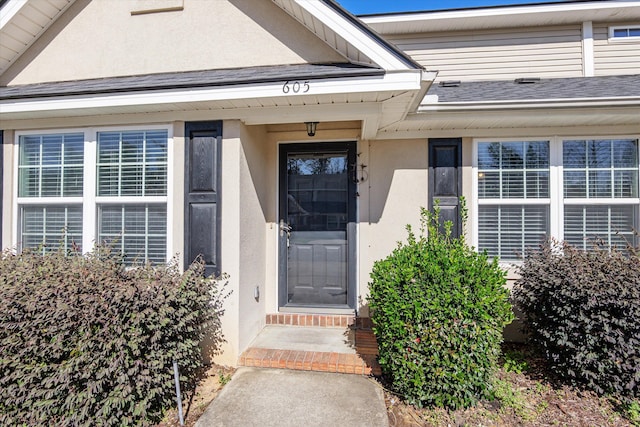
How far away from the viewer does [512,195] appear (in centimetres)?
409

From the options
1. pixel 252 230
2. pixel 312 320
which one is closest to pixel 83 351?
pixel 252 230

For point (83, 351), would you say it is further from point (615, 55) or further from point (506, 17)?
point (615, 55)

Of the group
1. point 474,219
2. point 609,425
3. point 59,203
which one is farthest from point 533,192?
point 59,203

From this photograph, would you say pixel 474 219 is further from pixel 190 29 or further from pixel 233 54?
pixel 190 29

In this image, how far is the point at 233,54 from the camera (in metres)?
3.59

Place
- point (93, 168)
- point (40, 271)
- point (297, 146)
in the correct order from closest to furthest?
1. point (40, 271)
2. point (93, 168)
3. point (297, 146)

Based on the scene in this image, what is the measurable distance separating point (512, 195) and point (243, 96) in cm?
361

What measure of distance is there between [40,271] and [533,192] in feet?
18.5

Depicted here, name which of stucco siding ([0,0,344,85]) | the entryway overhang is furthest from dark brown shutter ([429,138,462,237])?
stucco siding ([0,0,344,85])

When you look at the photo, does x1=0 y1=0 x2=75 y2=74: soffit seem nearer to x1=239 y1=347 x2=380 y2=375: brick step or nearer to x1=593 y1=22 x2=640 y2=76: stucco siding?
x1=239 y1=347 x2=380 y2=375: brick step

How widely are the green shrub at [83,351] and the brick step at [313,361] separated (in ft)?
3.24

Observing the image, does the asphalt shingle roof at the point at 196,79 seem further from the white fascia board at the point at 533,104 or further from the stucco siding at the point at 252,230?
the white fascia board at the point at 533,104

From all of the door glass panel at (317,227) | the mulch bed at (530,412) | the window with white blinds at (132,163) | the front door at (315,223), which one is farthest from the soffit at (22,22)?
the mulch bed at (530,412)

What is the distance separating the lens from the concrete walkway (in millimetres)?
2631
